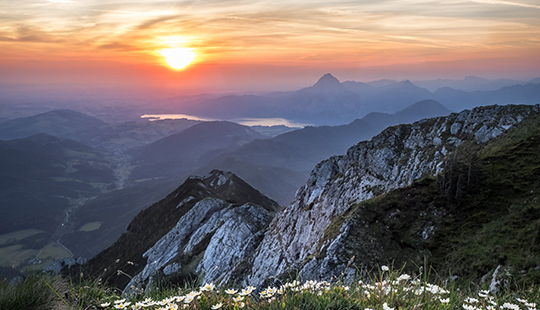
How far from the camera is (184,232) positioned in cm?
9875

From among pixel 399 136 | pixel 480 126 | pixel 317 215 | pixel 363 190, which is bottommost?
pixel 317 215

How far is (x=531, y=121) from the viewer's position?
134ft

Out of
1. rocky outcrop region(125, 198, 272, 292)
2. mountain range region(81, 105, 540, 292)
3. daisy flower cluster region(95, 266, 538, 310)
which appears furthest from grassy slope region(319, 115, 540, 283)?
rocky outcrop region(125, 198, 272, 292)

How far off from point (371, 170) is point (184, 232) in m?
70.3

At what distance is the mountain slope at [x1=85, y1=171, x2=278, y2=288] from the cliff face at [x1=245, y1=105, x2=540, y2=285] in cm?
1739

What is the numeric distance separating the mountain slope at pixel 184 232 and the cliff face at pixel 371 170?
1739 centimetres

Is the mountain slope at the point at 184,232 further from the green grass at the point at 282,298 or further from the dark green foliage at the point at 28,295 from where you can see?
the green grass at the point at 282,298

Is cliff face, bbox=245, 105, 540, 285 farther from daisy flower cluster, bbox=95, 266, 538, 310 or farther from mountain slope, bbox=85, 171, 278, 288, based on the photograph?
daisy flower cluster, bbox=95, 266, 538, 310

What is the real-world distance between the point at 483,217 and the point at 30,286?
96.9 ft

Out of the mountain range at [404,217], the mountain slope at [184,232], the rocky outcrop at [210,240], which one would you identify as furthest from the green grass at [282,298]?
the rocky outcrop at [210,240]

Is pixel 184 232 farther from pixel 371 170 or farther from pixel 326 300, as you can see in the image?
pixel 326 300

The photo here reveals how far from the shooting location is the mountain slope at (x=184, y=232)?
77938 mm

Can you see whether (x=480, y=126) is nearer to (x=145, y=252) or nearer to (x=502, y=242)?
(x=502, y=242)

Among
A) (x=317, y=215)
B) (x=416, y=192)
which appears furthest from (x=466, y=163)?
(x=317, y=215)
